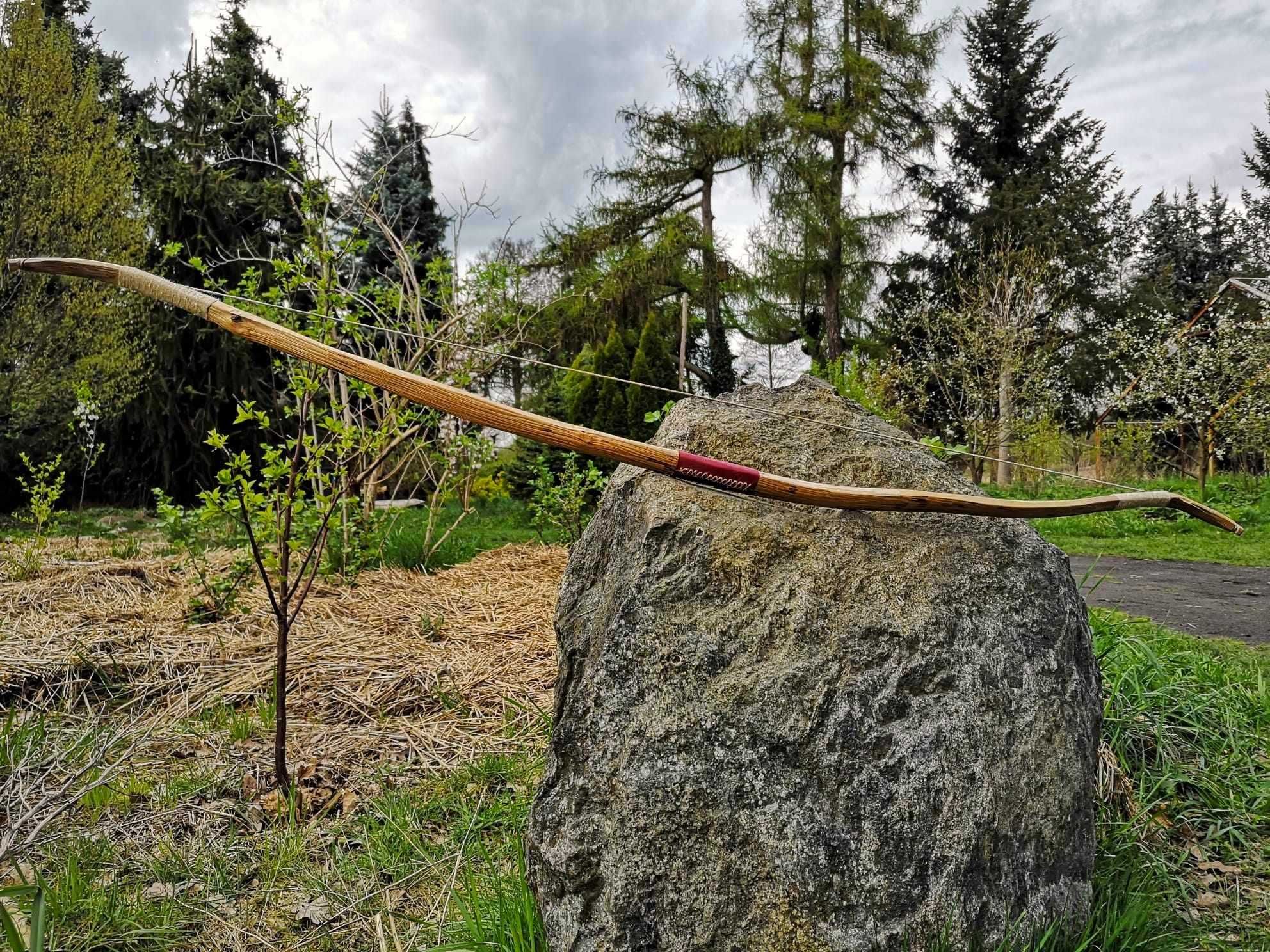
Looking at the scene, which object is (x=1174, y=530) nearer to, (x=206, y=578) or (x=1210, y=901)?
(x=1210, y=901)

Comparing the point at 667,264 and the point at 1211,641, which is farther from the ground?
the point at 667,264

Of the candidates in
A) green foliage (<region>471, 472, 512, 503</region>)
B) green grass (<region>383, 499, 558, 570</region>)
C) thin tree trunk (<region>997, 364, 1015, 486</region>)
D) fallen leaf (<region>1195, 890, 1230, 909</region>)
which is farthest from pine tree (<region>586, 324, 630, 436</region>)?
fallen leaf (<region>1195, 890, 1230, 909</region>)

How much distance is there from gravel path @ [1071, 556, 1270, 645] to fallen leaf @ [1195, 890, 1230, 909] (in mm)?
2078

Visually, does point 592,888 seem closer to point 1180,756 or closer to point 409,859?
point 409,859

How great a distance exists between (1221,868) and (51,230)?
15.0 meters

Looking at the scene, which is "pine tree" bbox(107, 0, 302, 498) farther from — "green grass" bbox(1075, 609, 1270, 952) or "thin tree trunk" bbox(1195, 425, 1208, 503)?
"thin tree trunk" bbox(1195, 425, 1208, 503)

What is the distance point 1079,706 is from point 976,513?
1.65 feet

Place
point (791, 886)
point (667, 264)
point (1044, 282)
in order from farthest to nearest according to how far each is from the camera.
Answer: point (1044, 282), point (667, 264), point (791, 886)

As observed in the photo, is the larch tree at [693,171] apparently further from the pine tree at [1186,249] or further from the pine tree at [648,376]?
the pine tree at [1186,249]

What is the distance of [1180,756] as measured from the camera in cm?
282

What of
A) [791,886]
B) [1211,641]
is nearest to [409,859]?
[791,886]

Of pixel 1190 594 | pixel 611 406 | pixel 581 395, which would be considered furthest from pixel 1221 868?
pixel 581 395

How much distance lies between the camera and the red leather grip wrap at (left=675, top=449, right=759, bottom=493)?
1771mm

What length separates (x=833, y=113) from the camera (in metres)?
18.8
